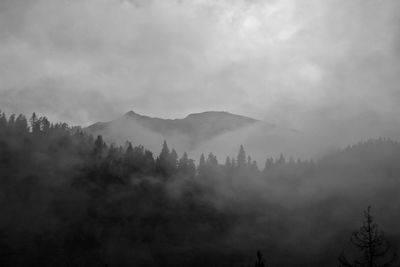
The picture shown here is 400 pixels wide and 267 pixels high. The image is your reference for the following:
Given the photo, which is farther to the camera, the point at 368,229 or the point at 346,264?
the point at 368,229

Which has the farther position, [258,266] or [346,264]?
[258,266]

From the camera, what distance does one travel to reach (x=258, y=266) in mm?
41500

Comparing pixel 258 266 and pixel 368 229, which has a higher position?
pixel 368 229

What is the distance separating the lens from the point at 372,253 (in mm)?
36812

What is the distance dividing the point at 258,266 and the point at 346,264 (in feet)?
28.2

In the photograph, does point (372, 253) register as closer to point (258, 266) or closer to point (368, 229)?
point (368, 229)

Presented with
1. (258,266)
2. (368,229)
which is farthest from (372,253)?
(258,266)

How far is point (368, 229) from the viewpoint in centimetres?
3772

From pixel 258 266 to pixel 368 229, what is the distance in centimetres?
917

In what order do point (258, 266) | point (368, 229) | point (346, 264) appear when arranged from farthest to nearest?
point (258, 266)
point (368, 229)
point (346, 264)

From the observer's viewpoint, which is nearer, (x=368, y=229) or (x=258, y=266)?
(x=368, y=229)

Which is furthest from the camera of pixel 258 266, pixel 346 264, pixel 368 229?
pixel 258 266

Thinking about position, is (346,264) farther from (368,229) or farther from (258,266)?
(258,266)

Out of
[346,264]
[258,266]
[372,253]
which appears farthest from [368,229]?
[258,266]
